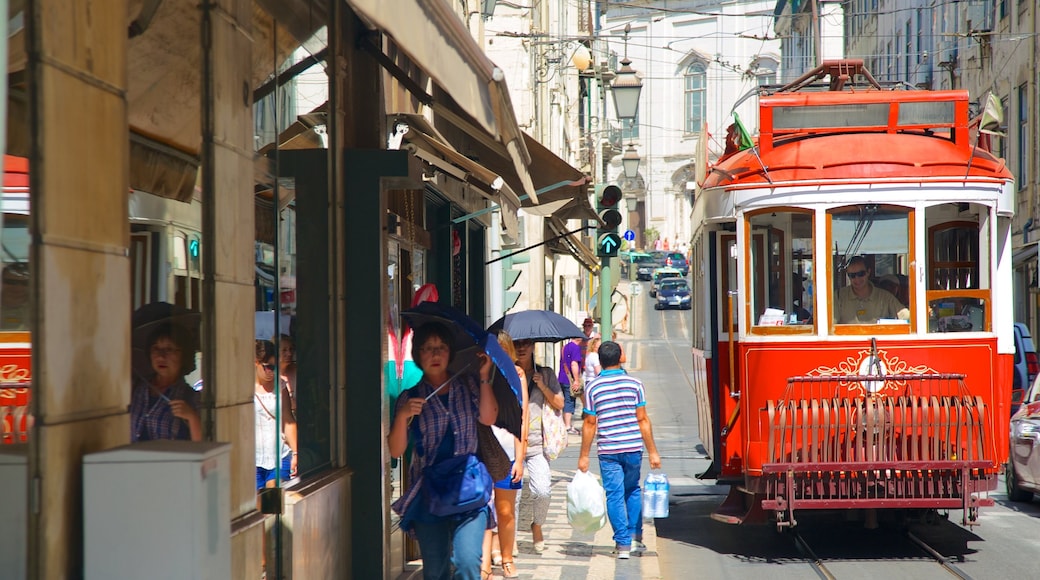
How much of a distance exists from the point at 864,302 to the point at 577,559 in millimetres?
2990

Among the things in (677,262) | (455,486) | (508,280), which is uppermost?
(677,262)

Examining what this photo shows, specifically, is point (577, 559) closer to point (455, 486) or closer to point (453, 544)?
point (453, 544)

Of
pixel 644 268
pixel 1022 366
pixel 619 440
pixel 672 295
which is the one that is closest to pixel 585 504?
pixel 619 440

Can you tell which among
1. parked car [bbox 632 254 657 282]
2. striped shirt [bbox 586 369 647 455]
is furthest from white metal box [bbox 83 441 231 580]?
parked car [bbox 632 254 657 282]

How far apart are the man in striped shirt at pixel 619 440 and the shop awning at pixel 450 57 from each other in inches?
156

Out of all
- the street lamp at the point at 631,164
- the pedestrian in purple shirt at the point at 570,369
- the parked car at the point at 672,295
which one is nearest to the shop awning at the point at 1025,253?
the street lamp at the point at 631,164

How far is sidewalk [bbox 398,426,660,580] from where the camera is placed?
30.6ft

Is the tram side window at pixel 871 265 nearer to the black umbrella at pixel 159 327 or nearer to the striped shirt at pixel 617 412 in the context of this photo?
the striped shirt at pixel 617 412

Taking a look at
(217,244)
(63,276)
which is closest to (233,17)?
(217,244)

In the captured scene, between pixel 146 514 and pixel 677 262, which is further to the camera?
pixel 677 262

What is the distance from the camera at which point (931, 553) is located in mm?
10359

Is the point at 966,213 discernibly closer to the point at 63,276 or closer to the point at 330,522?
the point at 330,522

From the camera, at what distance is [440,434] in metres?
6.54

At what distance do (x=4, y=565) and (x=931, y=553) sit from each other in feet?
27.3
